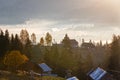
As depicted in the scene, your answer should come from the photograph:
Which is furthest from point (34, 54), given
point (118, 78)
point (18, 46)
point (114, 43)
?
point (118, 78)

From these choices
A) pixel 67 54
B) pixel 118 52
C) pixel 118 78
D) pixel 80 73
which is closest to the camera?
pixel 118 78

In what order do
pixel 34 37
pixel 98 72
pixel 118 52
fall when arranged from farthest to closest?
pixel 34 37
pixel 118 52
pixel 98 72

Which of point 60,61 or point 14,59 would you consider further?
point 60,61

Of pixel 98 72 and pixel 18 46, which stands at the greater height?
pixel 18 46

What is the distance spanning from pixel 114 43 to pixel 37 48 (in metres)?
39.1

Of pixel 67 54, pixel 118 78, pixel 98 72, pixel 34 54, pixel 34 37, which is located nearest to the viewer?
pixel 98 72

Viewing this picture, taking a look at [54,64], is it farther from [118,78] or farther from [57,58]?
[118,78]

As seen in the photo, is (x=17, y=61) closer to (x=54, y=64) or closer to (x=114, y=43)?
(x=54, y=64)

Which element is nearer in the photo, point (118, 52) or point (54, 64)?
point (118, 52)

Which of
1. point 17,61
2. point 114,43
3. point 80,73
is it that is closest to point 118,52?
point 114,43

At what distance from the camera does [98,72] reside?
64.9m

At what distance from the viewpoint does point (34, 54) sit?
372ft

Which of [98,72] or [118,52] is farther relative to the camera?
[118,52]

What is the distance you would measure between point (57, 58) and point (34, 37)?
287 feet
